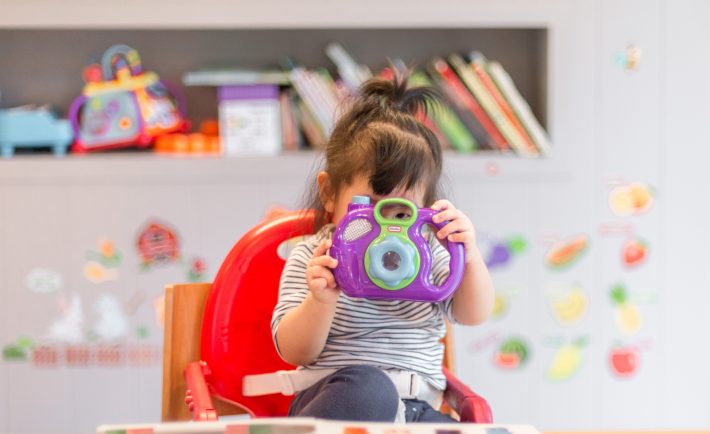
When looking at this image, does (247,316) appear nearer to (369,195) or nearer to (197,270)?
(369,195)

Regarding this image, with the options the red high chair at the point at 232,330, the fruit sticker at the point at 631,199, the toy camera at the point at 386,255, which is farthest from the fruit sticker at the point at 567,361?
the toy camera at the point at 386,255

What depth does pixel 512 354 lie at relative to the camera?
214cm

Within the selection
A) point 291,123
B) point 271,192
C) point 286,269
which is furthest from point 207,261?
point 286,269

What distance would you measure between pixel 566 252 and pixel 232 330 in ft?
3.66

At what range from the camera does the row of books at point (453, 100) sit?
211cm

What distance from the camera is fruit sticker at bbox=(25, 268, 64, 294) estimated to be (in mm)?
2088

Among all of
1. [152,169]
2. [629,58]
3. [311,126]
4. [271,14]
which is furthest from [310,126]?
[629,58]

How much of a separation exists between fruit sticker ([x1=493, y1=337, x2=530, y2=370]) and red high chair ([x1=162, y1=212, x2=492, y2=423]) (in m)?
0.86

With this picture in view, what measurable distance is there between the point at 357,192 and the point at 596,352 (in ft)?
4.07

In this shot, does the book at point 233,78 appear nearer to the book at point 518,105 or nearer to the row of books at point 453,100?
the row of books at point 453,100

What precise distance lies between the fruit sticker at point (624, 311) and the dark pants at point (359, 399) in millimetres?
1184

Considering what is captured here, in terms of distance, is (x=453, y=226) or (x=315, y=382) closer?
(x=453, y=226)

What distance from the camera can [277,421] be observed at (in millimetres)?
768

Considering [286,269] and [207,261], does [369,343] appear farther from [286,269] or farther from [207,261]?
[207,261]
